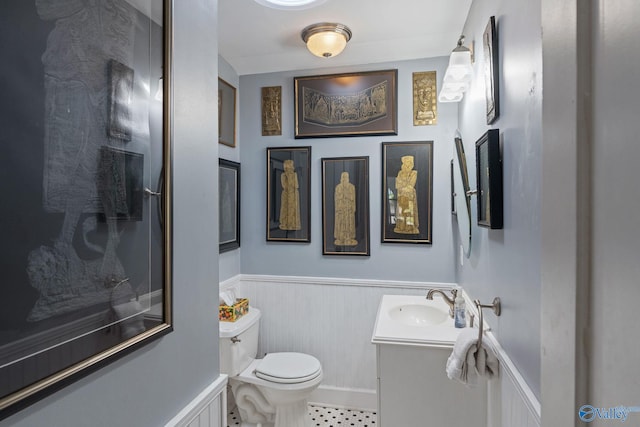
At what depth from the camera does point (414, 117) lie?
243 centimetres

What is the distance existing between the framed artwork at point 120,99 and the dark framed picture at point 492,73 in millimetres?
1214

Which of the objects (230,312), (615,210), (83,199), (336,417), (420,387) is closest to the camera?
(615,210)

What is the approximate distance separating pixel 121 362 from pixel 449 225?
2105 mm

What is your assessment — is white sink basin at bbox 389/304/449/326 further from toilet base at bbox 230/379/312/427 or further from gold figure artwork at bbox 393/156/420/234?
toilet base at bbox 230/379/312/427

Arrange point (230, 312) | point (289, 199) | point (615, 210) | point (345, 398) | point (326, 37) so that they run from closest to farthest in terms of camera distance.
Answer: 1. point (615, 210)
2. point (326, 37)
3. point (230, 312)
4. point (345, 398)
5. point (289, 199)

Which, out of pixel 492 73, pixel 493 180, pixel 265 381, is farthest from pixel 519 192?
pixel 265 381

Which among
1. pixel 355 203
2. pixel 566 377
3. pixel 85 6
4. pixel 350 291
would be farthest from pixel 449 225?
pixel 85 6

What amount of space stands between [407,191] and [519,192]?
136 centimetres

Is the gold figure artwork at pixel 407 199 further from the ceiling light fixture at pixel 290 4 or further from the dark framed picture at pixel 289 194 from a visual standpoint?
the ceiling light fixture at pixel 290 4

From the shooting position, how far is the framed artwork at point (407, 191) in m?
2.40

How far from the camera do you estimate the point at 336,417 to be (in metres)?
2.37

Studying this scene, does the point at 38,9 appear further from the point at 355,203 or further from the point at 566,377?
the point at 355,203

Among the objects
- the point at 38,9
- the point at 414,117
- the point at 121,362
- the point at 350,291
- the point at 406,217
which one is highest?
the point at 414,117

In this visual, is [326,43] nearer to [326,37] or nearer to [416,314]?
[326,37]
